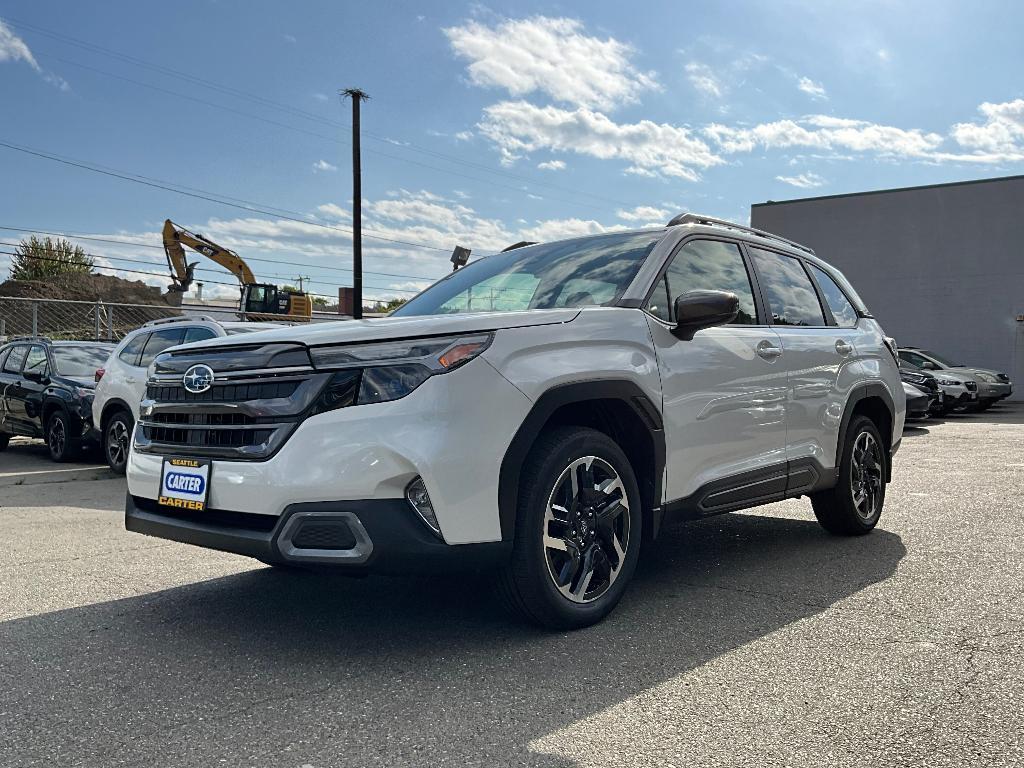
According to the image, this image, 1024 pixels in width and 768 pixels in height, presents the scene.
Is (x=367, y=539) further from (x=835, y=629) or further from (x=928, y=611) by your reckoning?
(x=928, y=611)

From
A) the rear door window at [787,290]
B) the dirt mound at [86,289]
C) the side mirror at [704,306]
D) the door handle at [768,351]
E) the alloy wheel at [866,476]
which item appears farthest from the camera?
the dirt mound at [86,289]

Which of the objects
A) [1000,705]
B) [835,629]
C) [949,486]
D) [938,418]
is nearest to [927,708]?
[1000,705]

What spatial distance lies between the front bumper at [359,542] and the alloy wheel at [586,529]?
1.20 ft

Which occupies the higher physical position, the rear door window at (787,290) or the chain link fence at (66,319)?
the chain link fence at (66,319)

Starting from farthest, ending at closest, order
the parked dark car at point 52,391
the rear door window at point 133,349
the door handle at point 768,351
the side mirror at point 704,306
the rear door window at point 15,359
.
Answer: the rear door window at point 15,359 → the parked dark car at point 52,391 → the rear door window at point 133,349 → the door handle at point 768,351 → the side mirror at point 704,306

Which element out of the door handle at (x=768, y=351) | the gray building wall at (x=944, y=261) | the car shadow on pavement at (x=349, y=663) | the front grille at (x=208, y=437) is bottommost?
the car shadow on pavement at (x=349, y=663)

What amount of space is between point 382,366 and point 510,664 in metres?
1.19

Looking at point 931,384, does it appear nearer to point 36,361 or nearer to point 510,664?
point 36,361

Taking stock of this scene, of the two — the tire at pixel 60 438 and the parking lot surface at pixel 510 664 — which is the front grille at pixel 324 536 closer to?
the parking lot surface at pixel 510 664

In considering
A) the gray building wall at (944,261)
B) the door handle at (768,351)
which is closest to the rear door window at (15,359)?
the door handle at (768,351)

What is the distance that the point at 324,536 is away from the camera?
10.9 feet

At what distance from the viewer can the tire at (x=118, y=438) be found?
32.4 feet

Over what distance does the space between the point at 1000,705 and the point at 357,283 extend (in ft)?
84.5

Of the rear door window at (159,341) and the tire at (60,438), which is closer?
the rear door window at (159,341)
